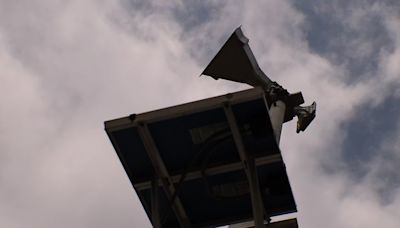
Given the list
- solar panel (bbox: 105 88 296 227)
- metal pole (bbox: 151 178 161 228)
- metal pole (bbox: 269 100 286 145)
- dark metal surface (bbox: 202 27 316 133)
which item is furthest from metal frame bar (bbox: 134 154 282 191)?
dark metal surface (bbox: 202 27 316 133)

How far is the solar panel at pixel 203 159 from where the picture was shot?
8.21m

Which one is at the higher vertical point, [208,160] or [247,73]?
[247,73]

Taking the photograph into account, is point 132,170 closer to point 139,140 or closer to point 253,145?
point 139,140

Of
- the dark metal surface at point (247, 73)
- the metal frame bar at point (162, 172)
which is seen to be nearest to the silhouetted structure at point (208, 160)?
the metal frame bar at point (162, 172)

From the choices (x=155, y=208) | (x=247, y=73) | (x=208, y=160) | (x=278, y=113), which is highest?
(x=247, y=73)

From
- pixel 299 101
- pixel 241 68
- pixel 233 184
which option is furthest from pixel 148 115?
pixel 299 101

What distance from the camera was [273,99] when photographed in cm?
1113

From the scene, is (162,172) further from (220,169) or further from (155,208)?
(220,169)

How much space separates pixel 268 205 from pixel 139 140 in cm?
231

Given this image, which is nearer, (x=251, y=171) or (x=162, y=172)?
(x=251, y=171)

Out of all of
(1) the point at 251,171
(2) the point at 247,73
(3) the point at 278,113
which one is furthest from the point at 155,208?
(2) the point at 247,73

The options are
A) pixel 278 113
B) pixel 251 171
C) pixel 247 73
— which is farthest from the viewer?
pixel 247 73

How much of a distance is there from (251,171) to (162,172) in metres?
1.30

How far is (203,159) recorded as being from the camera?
8805 mm
